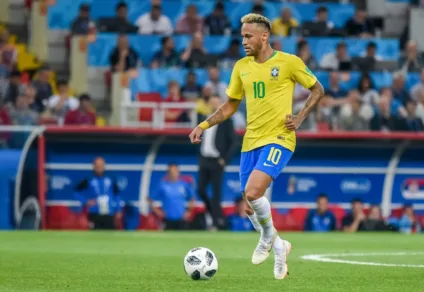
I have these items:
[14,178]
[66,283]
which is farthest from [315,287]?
[14,178]

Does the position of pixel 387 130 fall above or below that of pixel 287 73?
below

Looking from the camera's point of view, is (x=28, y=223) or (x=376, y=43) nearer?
(x=28, y=223)

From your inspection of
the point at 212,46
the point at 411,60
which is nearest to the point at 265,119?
the point at 212,46

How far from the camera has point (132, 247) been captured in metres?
14.6

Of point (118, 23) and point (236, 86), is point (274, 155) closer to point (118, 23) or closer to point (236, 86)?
point (236, 86)

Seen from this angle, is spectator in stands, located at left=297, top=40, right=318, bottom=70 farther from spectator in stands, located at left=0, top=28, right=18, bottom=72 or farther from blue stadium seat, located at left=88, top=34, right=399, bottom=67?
spectator in stands, located at left=0, top=28, right=18, bottom=72

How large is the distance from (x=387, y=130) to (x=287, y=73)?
40.4 ft

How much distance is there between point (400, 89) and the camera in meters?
23.7

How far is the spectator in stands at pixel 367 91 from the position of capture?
2320cm

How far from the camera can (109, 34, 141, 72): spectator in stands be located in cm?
2321

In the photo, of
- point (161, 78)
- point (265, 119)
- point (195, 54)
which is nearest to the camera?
point (265, 119)

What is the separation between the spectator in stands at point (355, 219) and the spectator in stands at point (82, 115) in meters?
4.98

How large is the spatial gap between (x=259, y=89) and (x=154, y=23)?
14504 mm

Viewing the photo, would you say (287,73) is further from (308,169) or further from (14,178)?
(308,169)
